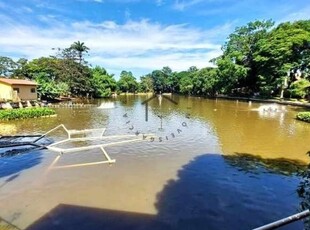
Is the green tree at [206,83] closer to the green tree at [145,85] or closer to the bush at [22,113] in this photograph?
the green tree at [145,85]

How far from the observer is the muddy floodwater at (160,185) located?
8.73 metres

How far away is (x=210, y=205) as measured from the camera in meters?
9.61

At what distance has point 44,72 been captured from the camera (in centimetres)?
5916

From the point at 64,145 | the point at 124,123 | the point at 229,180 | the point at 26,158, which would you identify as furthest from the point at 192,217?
the point at 124,123

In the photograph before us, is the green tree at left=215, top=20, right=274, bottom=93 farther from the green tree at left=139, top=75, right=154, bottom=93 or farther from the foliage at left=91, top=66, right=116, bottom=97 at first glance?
the green tree at left=139, top=75, right=154, bottom=93

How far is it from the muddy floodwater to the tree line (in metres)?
31.5

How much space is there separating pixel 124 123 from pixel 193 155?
13.3 metres

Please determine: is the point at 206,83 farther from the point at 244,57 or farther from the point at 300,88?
the point at 300,88

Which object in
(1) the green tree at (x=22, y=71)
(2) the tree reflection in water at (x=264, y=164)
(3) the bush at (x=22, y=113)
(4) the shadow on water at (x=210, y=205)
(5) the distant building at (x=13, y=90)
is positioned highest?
(1) the green tree at (x=22, y=71)

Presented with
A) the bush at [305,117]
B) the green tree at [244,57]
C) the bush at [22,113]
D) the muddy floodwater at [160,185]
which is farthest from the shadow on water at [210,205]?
the green tree at [244,57]

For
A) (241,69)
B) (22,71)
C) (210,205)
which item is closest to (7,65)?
(22,71)

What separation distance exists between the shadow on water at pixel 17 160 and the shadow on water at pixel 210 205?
4944 millimetres

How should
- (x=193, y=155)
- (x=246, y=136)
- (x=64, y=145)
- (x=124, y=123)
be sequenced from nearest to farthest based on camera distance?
(x=193, y=155)
(x=64, y=145)
(x=246, y=136)
(x=124, y=123)

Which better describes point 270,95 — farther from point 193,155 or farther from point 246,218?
point 246,218
